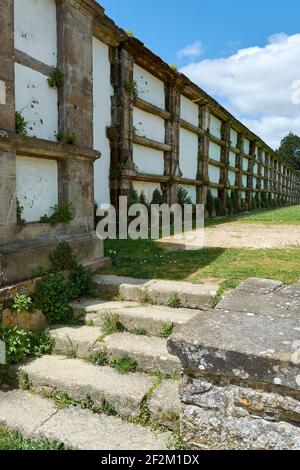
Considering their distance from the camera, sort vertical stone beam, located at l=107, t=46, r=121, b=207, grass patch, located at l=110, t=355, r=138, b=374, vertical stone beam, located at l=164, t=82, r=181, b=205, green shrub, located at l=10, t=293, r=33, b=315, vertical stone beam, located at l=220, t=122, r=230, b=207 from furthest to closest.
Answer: vertical stone beam, located at l=220, t=122, r=230, b=207 < vertical stone beam, located at l=164, t=82, r=181, b=205 < vertical stone beam, located at l=107, t=46, r=121, b=207 < green shrub, located at l=10, t=293, r=33, b=315 < grass patch, located at l=110, t=355, r=138, b=374

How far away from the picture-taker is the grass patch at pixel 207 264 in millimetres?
3919

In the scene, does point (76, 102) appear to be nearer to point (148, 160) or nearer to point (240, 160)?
point (148, 160)

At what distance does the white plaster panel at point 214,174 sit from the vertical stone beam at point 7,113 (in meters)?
10.3

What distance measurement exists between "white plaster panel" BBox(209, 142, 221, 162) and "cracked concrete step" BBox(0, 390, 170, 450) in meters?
11.6

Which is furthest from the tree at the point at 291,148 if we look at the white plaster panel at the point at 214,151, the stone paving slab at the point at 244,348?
the stone paving slab at the point at 244,348

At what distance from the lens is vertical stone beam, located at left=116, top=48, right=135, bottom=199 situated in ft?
24.2

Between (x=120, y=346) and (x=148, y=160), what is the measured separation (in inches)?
253

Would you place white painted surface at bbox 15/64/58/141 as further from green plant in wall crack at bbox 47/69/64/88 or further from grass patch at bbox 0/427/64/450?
grass patch at bbox 0/427/64/450

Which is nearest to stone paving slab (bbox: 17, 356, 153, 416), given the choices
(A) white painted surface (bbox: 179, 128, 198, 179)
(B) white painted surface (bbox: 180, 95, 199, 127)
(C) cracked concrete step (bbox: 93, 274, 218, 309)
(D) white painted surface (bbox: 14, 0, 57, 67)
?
(C) cracked concrete step (bbox: 93, 274, 218, 309)

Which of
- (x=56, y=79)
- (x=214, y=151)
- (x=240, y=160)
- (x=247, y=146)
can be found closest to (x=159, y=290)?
A: (x=56, y=79)
